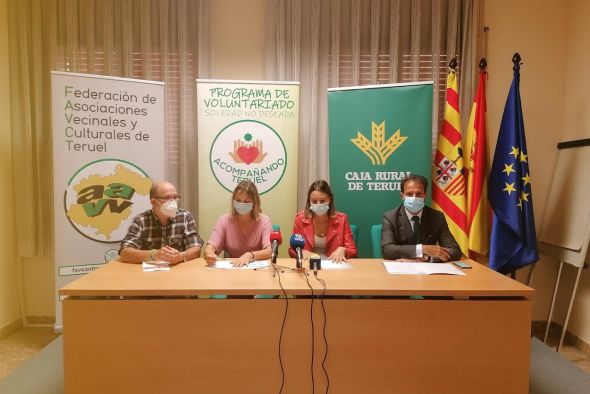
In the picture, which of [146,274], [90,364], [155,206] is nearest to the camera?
[90,364]

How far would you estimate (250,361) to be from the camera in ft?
5.61

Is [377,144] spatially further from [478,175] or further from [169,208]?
[169,208]

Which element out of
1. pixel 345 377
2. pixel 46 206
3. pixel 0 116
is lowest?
pixel 345 377

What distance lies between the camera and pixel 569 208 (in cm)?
278

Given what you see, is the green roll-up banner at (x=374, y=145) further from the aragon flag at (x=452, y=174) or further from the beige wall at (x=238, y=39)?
the beige wall at (x=238, y=39)

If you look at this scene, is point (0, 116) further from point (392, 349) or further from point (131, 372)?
point (392, 349)

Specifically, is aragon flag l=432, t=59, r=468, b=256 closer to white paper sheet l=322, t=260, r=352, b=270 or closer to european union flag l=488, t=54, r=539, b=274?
european union flag l=488, t=54, r=539, b=274

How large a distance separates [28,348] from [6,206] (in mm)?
1146

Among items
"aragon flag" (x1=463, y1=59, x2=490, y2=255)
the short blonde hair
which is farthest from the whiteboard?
the short blonde hair

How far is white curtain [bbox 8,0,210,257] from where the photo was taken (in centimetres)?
304

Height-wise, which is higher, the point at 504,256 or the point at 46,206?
the point at 46,206

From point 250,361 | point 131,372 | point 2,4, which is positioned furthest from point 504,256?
point 2,4

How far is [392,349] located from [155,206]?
1.59m

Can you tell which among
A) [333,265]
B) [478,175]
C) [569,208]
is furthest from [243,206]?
[569,208]
